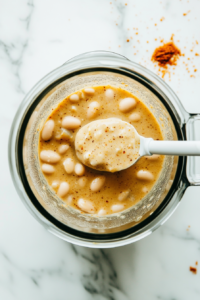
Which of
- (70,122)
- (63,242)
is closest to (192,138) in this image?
(70,122)

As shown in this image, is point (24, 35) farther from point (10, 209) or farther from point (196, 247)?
point (196, 247)

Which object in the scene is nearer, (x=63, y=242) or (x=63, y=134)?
(x=63, y=134)

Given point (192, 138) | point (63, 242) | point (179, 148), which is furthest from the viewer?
point (63, 242)

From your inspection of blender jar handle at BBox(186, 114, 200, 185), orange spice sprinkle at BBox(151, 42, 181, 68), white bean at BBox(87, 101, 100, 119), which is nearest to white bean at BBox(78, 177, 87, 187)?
white bean at BBox(87, 101, 100, 119)

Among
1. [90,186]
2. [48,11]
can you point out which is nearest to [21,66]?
[48,11]

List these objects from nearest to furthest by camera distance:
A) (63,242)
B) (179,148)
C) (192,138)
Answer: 1. (179,148)
2. (192,138)
3. (63,242)

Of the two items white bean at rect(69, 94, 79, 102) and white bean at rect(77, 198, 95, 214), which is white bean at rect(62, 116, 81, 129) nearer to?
white bean at rect(69, 94, 79, 102)

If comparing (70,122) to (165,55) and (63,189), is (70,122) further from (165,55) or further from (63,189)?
(165,55)
